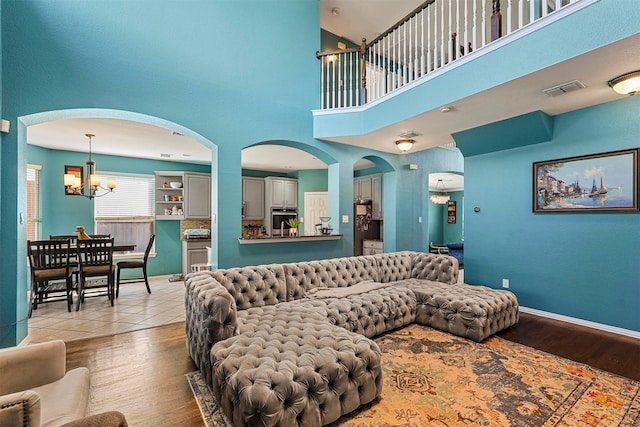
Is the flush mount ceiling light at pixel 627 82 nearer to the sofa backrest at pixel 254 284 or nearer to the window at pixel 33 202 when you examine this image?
the sofa backrest at pixel 254 284

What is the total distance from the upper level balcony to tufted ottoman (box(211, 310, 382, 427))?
2.89 meters

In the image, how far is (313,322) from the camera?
248 cm

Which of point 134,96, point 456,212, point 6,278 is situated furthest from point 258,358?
point 456,212

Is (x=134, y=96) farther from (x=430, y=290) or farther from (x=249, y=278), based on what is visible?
(x=430, y=290)

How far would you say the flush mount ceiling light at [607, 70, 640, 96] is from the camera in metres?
2.60

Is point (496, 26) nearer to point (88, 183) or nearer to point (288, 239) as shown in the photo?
point (288, 239)

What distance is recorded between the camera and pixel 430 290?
3.64 m

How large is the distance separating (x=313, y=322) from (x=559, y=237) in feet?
11.7

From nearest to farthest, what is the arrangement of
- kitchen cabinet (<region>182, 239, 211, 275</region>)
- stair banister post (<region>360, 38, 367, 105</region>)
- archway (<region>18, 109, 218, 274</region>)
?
1. archway (<region>18, 109, 218, 274</region>)
2. stair banister post (<region>360, 38, 367, 105</region>)
3. kitchen cabinet (<region>182, 239, 211, 275</region>)

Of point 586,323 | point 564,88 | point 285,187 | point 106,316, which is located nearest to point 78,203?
point 106,316

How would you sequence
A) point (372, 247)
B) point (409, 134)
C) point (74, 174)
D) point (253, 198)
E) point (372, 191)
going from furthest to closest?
point (253, 198) → point (372, 191) → point (372, 247) → point (74, 174) → point (409, 134)

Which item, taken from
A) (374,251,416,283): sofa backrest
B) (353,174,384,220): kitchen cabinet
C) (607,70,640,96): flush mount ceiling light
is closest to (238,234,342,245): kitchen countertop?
(374,251,416,283): sofa backrest

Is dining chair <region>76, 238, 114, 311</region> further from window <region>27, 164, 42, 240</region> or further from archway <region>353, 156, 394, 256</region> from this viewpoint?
archway <region>353, 156, 394, 256</region>

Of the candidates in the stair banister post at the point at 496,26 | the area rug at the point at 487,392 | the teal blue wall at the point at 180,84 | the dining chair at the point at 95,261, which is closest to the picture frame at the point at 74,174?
the dining chair at the point at 95,261
